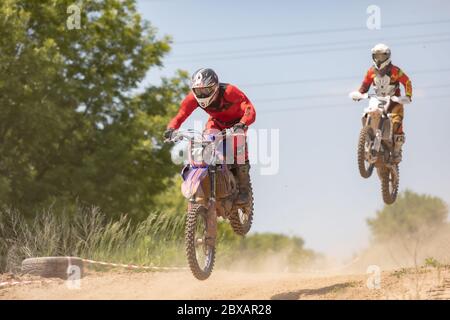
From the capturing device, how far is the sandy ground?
9930 mm

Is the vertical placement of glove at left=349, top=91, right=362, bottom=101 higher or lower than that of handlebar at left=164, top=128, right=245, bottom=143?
higher

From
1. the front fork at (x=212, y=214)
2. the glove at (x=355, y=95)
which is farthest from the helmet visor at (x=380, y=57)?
the front fork at (x=212, y=214)

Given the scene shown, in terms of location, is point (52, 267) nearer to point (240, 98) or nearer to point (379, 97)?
point (240, 98)

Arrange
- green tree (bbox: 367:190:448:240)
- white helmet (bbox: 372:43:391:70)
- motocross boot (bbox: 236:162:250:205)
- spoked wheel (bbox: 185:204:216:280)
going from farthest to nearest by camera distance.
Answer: green tree (bbox: 367:190:448:240)
white helmet (bbox: 372:43:391:70)
motocross boot (bbox: 236:162:250:205)
spoked wheel (bbox: 185:204:216:280)

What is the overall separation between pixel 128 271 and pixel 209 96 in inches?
204

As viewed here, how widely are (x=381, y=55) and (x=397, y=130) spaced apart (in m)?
1.92

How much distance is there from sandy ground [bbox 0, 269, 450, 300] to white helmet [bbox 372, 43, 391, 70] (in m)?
4.27

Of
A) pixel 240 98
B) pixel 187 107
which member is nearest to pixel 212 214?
pixel 187 107

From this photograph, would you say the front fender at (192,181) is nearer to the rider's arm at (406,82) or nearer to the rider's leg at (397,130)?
the rider's arm at (406,82)

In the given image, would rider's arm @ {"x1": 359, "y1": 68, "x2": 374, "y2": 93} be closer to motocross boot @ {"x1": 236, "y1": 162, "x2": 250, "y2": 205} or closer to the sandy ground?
motocross boot @ {"x1": 236, "y1": 162, "x2": 250, "y2": 205}

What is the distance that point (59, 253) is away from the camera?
16.8 metres

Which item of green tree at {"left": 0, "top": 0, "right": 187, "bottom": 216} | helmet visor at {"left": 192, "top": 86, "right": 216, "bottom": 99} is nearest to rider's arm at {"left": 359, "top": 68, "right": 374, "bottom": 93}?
helmet visor at {"left": 192, "top": 86, "right": 216, "bottom": 99}

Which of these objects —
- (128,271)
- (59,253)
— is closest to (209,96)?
(128,271)
